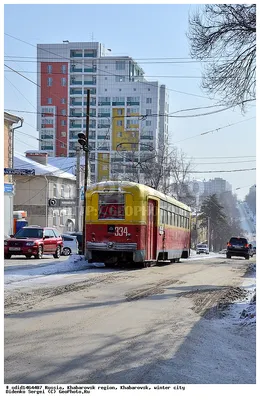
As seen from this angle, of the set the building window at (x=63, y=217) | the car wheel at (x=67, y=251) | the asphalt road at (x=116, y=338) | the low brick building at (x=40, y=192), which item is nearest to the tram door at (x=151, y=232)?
the asphalt road at (x=116, y=338)

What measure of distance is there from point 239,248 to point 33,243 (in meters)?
20.2

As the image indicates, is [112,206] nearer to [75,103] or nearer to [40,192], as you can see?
[75,103]

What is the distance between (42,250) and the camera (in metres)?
26.0

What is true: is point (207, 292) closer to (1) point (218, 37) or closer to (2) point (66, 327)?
(2) point (66, 327)

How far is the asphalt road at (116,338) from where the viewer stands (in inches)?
220

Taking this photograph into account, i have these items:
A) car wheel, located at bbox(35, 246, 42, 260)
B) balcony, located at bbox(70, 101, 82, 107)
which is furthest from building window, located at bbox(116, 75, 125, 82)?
car wheel, located at bbox(35, 246, 42, 260)

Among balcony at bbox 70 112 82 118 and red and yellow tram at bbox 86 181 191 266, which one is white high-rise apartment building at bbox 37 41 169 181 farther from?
red and yellow tram at bbox 86 181 191 266

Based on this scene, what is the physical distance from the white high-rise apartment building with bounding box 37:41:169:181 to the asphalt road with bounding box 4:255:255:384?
44.6 feet

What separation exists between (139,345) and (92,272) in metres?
10.4

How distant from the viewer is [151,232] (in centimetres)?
1977

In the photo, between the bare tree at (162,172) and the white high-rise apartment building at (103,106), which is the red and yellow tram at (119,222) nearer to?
the white high-rise apartment building at (103,106)

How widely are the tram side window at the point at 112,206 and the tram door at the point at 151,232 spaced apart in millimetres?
1197

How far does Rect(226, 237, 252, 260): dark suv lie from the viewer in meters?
40.3
